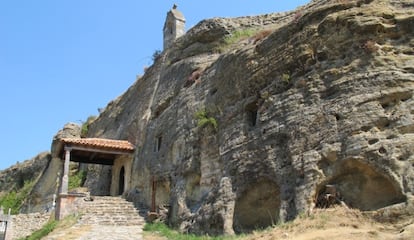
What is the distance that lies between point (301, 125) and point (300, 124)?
0.05 m

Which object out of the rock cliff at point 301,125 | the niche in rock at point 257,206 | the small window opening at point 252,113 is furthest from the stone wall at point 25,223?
the small window opening at point 252,113

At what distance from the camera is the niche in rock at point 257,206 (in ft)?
43.1

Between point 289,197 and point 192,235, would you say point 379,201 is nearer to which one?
point 289,197

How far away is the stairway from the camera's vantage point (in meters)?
18.5

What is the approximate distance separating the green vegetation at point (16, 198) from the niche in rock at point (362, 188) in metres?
25.7

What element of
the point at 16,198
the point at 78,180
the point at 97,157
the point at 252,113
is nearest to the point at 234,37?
the point at 252,113

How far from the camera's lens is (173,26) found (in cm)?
2775

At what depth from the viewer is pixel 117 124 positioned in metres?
28.7

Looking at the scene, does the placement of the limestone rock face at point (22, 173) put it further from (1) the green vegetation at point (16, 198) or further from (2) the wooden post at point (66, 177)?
(2) the wooden post at point (66, 177)

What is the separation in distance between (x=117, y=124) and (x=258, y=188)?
16571 millimetres

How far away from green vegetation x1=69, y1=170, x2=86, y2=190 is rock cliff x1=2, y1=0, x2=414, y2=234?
1228 cm

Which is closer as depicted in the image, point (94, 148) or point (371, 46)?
point (371, 46)

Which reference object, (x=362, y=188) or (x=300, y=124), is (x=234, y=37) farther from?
(x=362, y=188)

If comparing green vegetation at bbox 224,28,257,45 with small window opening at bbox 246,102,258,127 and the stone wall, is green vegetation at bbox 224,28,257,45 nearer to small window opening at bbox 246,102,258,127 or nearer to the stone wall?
small window opening at bbox 246,102,258,127
